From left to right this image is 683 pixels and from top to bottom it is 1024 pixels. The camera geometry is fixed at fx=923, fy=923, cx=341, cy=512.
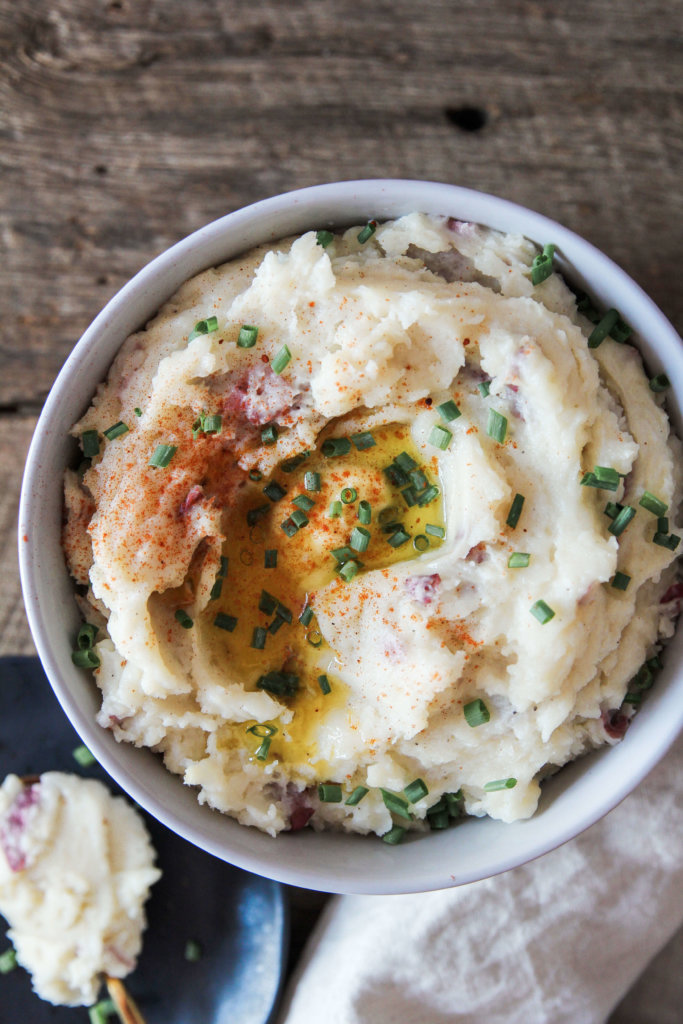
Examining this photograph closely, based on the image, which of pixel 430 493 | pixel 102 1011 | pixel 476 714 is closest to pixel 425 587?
pixel 430 493

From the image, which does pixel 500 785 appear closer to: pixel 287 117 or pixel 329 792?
pixel 329 792

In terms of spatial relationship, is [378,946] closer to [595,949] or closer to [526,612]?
[595,949]

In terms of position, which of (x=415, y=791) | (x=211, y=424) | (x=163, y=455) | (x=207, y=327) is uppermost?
(x=207, y=327)

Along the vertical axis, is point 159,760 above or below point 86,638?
below

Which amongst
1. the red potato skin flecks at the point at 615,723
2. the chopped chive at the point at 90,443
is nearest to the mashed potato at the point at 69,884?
the chopped chive at the point at 90,443

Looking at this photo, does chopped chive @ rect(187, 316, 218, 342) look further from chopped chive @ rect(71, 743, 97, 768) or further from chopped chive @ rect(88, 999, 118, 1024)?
chopped chive @ rect(88, 999, 118, 1024)

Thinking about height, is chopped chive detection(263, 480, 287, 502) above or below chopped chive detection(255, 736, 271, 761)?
above

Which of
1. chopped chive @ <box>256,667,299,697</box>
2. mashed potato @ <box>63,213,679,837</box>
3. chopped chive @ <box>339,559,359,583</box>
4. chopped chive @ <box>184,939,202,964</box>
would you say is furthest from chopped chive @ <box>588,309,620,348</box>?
chopped chive @ <box>184,939,202,964</box>

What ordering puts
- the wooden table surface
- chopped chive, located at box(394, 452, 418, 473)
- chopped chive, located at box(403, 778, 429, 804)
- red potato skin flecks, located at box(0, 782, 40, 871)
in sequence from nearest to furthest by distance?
chopped chive, located at box(403, 778, 429, 804) < chopped chive, located at box(394, 452, 418, 473) < red potato skin flecks, located at box(0, 782, 40, 871) < the wooden table surface

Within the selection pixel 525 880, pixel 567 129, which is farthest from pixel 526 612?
pixel 567 129
